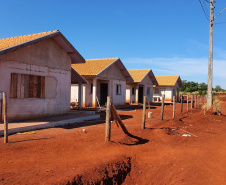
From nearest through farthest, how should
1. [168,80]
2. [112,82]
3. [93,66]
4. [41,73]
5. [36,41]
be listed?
1. [36,41]
2. [41,73]
3. [93,66]
4. [112,82]
5. [168,80]

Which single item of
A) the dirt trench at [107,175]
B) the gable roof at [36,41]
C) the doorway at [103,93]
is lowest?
the dirt trench at [107,175]

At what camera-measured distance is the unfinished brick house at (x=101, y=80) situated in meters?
19.2

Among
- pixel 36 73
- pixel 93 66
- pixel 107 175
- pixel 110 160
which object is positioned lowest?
pixel 107 175

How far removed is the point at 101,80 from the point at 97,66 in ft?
6.11

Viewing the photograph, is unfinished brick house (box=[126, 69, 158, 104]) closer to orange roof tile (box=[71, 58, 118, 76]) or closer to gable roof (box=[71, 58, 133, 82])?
gable roof (box=[71, 58, 133, 82])

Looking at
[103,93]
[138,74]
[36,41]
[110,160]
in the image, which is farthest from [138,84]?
[110,160]

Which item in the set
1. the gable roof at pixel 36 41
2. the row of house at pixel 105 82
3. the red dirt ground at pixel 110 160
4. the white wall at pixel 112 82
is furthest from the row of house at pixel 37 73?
the white wall at pixel 112 82

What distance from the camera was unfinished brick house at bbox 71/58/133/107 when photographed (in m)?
19.2

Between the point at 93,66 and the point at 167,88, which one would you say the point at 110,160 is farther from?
the point at 167,88

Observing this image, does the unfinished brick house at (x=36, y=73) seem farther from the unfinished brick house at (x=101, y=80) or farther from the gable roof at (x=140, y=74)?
the gable roof at (x=140, y=74)

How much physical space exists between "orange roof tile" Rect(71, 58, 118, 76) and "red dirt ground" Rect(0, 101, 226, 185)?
1188 centimetres

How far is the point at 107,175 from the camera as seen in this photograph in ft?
15.7

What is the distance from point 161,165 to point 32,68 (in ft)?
26.0

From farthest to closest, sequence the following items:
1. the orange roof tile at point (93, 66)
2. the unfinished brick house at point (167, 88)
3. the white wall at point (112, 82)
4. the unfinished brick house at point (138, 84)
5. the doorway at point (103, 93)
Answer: the unfinished brick house at point (167, 88) < the unfinished brick house at point (138, 84) < the doorway at point (103, 93) < the white wall at point (112, 82) < the orange roof tile at point (93, 66)
